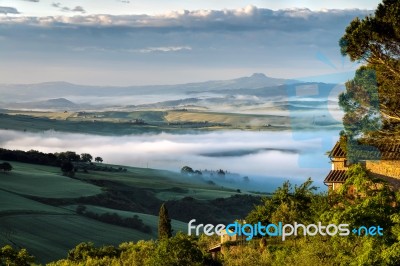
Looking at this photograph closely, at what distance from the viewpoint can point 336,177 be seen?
36906 millimetres

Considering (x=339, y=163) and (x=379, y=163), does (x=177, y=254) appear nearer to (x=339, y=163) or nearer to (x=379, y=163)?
(x=379, y=163)

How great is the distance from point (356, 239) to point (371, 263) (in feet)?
5.31

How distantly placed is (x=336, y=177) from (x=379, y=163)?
3.11m

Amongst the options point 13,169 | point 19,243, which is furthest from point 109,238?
point 13,169

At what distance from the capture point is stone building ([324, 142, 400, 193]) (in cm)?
3362

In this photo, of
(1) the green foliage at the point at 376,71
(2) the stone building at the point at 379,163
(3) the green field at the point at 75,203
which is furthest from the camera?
(3) the green field at the point at 75,203

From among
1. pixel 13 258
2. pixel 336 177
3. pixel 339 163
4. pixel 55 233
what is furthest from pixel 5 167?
pixel 336 177

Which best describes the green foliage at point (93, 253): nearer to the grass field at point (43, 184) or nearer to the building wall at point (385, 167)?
the building wall at point (385, 167)

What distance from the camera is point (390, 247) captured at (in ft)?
78.5

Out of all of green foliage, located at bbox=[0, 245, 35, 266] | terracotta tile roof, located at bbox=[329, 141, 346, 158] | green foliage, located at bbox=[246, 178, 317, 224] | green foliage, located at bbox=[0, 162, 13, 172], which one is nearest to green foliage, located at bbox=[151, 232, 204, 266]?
green foliage, located at bbox=[246, 178, 317, 224]

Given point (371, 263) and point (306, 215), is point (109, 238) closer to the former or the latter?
point (306, 215)

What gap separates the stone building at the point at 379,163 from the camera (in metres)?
33.6

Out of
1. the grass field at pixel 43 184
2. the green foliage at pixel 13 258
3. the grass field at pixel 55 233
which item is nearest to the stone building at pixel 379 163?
the green foliage at pixel 13 258

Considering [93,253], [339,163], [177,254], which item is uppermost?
[339,163]
